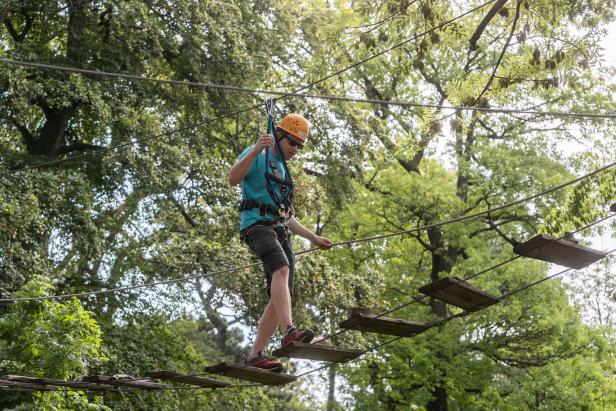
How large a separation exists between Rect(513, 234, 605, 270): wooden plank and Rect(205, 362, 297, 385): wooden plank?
1869 mm

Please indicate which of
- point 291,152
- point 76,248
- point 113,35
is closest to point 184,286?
point 76,248

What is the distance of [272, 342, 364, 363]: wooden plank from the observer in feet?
19.7

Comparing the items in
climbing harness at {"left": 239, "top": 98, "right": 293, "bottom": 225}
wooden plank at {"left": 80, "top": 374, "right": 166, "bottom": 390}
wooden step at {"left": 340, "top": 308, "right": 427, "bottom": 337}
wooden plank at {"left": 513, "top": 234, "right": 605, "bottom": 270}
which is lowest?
wooden plank at {"left": 80, "top": 374, "right": 166, "bottom": 390}

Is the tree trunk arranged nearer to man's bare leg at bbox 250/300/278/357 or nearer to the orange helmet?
man's bare leg at bbox 250/300/278/357

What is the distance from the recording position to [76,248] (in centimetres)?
1518

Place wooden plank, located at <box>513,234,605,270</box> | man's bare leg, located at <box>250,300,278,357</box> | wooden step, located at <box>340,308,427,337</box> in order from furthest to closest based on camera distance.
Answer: man's bare leg, located at <box>250,300,278,357</box>, wooden step, located at <box>340,308,427,337</box>, wooden plank, located at <box>513,234,605,270</box>

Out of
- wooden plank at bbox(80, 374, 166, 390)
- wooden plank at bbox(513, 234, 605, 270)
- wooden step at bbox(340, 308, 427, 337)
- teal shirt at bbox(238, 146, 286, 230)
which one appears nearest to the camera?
wooden plank at bbox(513, 234, 605, 270)

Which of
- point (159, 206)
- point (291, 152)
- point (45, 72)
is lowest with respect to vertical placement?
point (291, 152)

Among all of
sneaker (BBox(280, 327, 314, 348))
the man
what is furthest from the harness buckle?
sneaker (BBox(280, 327, 314, 348))

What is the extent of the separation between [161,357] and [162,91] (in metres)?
4.70

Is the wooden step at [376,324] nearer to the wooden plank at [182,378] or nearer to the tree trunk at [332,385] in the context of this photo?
the wooden plank at [182,378]

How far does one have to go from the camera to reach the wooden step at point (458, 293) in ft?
19.4

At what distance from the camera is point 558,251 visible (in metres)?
5.76

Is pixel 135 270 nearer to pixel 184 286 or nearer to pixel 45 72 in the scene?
pixel 184 286
